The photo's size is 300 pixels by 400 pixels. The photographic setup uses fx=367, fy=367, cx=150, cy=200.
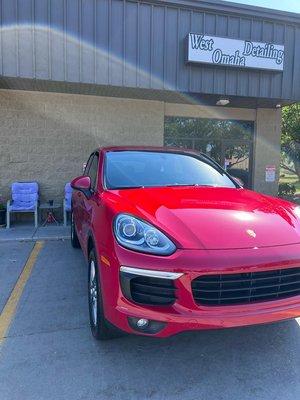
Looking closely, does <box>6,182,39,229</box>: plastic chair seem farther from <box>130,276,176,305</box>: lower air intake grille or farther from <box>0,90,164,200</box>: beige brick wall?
<box>130,276,176,305</box>: lower air intake grille

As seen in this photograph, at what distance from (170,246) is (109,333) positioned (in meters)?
1.01

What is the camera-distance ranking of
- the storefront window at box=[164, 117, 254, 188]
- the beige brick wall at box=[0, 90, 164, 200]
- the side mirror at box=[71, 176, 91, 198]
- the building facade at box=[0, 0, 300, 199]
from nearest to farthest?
the side mirror at box=[71, 176, 91, 198]
the building facade at box=[0, 0, 300, 199]
the beige brick wall at box=[0, 90, 164, 200]
the storefront window at box=[164, 117, 254, 188]

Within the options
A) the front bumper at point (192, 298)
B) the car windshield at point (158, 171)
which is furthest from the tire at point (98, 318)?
the car windshield at point (158, 171)

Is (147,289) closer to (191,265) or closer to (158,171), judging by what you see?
(191,265)

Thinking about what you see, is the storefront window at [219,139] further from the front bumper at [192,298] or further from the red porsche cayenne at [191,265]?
the front bumper at [192,298]

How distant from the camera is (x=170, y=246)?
8.43 feet

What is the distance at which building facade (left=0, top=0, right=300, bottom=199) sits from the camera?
711 cm

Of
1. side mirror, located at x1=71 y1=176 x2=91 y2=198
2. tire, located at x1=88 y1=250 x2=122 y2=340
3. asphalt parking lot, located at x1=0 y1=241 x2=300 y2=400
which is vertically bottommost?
asphalt parking lot, located at x1=0 y1=241 x2=300 y2=400

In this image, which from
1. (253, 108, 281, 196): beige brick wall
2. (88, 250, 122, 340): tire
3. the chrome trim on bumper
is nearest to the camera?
the chrome trim on bumper

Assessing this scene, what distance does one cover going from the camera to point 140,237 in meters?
2.68

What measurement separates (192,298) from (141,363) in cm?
82

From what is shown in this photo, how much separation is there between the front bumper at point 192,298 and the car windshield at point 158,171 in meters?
1.33

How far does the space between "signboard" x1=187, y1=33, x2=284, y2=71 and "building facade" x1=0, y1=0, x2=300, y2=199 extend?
0.02 m

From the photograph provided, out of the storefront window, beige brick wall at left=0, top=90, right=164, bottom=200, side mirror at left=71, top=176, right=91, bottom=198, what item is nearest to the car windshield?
side mirror at left=71, top=176, right=91, bottom=198
